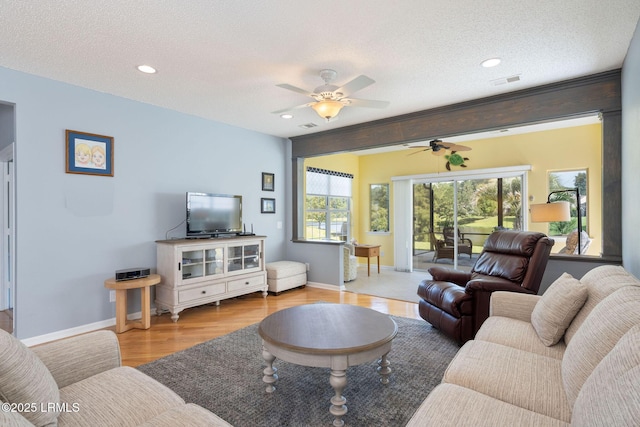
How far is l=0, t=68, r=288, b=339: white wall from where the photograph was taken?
309 cm

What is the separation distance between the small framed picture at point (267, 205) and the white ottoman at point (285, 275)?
908 millimetres

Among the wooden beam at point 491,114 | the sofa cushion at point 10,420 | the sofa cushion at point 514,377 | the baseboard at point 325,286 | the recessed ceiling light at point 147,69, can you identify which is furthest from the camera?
the baseboard at point 325,286

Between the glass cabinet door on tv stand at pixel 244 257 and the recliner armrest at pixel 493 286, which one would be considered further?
the glass cabinet door on tv stand at pixel 244 257

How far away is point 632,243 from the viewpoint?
260 centimetres

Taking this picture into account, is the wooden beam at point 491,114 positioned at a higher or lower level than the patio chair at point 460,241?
higher

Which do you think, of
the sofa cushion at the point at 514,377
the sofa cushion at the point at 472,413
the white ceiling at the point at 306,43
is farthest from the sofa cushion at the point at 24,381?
the white ceiling at the point at 306,43

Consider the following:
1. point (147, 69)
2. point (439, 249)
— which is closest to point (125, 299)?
point (147, 69)

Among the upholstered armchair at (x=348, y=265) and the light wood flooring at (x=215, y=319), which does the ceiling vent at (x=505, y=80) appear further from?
the upholstered armchair at (x=348, y=265)

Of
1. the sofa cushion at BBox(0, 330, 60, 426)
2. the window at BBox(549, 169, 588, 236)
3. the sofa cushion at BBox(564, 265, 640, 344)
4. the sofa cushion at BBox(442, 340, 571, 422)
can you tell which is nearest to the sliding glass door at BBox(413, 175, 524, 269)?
the window at BBox(549, 169, 588, 236)

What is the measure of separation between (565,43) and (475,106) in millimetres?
1308

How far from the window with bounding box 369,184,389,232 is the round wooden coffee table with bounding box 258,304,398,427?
5.03 metres

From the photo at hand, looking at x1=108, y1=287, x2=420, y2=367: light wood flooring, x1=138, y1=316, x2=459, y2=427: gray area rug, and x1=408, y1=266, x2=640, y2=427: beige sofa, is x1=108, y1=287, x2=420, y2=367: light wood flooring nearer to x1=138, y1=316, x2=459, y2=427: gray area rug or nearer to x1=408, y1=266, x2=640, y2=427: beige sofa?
x1=138, y1=316, x2=459, y2=427: gray area rug

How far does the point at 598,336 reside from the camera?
128 centimetres

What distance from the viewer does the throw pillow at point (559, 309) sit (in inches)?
70.4
